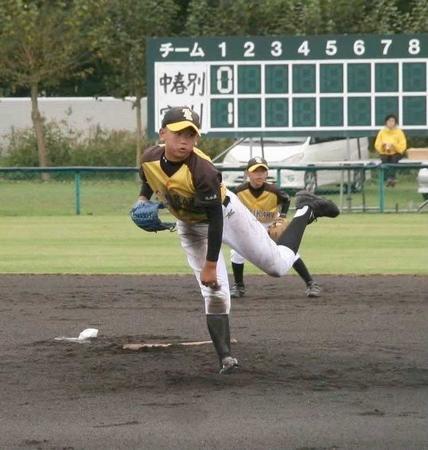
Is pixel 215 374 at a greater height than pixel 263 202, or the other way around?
pixel 263 202

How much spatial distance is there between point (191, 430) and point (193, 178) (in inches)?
68.8

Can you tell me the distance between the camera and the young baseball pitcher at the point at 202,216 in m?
7.38

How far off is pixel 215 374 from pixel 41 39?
25.2 m

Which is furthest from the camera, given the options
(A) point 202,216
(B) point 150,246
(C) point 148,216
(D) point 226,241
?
(B) point 150,246

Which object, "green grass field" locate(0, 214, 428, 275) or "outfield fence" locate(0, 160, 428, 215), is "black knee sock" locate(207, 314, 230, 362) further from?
"outfield fence" locate(0, 160, 428, 215)

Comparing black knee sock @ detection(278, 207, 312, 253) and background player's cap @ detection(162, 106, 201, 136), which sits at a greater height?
background player's cap @ detection(162, 106, 201, 136)

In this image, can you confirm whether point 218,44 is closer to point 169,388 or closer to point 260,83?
point 260,83

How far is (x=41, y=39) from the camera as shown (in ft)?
105

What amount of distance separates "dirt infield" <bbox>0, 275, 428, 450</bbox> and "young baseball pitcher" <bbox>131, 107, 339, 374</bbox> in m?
0.46

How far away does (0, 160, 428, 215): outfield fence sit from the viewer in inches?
898

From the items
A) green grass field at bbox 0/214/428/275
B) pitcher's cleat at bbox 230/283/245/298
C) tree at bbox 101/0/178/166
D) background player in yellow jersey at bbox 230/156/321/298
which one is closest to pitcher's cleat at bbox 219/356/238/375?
background player in yellow jersey at bbox 230/156/321/298

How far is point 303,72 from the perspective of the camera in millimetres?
22906

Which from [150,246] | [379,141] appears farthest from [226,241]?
[379,141]

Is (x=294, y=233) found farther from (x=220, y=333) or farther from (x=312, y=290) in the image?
(x=312, y=290)
